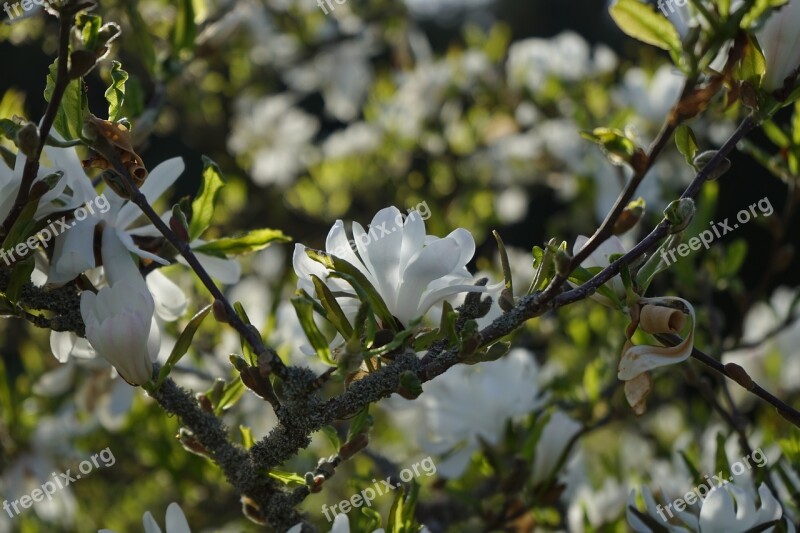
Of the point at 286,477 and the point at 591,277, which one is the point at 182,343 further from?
the point at 591,277

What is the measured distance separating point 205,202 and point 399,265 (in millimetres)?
179

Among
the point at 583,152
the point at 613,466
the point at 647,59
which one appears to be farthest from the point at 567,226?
the point at 613,466

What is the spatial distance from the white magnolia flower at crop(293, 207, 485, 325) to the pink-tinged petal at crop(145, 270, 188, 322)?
18 centimetres

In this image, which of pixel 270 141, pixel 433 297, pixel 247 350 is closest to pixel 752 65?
pixel 433 297

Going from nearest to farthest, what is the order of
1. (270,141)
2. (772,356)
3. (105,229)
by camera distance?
(105,229) < (772,356) < (270,141)

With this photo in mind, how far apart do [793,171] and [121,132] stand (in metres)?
0.69

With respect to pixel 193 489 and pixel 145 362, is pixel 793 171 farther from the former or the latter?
pixel 193 489

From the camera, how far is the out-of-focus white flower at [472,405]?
3.25 feet

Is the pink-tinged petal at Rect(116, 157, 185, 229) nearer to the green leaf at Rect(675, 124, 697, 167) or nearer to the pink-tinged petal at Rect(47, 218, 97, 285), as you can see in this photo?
the pink-tinged petal at Rect(47, 218, 97, 285)

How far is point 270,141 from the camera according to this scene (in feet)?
7.02

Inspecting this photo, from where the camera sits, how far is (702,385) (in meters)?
0.83

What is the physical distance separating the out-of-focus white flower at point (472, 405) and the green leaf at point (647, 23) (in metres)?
0.54

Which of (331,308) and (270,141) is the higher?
(331,308)

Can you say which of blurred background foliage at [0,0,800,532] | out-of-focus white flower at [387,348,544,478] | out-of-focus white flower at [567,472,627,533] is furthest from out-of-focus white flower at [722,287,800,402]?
out-of-focus white flower at [387,348,544,478]
